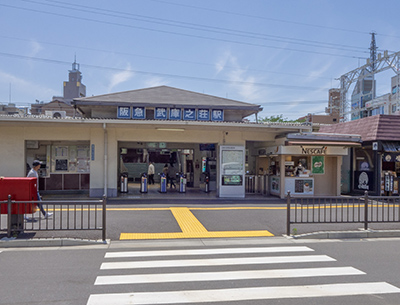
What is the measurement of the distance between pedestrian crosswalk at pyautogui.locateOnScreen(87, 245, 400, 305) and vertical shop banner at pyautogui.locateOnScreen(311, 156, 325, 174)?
11.0m

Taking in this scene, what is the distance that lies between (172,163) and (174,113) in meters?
5.50

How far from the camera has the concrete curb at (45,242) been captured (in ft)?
27.2

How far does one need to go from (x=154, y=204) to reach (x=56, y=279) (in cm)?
895

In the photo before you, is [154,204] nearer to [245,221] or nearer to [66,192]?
Answer: [245,221]

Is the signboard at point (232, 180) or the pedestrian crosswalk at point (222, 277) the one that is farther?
the signboard at point (232, 180)

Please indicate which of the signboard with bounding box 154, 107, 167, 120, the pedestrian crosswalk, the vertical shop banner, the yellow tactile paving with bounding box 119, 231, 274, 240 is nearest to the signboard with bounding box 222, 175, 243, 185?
the vertical shop banner

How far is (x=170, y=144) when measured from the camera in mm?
21078

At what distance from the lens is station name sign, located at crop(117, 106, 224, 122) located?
18.8 metres

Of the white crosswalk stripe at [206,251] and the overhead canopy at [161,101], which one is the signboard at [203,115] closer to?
the overhead canopy at [161,101]

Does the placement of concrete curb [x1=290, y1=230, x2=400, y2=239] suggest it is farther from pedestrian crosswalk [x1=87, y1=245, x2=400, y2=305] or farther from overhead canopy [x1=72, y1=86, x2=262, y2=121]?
overhead canopy [x1=72, y1=86, x2=262, y2=121]

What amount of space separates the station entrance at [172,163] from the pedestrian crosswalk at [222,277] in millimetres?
11416

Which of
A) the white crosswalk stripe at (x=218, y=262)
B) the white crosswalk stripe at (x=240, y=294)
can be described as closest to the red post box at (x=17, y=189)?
the white crosswalk stripe at (x=218, y=262)

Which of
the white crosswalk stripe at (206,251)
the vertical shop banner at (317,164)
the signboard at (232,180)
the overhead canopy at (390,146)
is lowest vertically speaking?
the white crosswalk stripe at (206,251)

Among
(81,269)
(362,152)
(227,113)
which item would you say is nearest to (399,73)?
(362,152)
